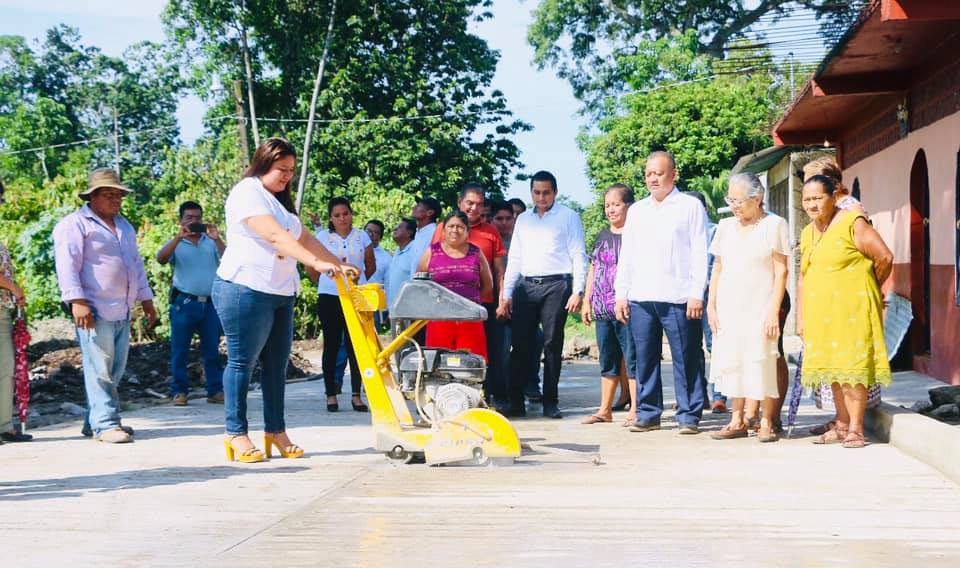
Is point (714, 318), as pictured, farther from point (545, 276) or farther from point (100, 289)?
point (100, 289)

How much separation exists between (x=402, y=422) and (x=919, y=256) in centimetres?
833

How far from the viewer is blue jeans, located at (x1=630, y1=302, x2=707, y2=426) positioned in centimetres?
895

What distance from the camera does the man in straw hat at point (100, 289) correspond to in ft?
28.6

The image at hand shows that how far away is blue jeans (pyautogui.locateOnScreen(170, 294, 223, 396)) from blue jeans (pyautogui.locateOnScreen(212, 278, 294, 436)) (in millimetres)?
3774

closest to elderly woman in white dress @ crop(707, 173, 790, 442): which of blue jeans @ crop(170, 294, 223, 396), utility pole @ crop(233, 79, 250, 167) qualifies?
blue jeans @ crop(170, 294, 223, 396)

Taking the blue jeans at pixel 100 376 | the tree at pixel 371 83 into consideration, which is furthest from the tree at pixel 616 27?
the blue jeans at pixel 100 376

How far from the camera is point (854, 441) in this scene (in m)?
8.03

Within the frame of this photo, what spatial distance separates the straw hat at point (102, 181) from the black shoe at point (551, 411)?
3.81 meters

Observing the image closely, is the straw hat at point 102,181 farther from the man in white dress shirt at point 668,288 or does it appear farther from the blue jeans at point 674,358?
the blue jeans at point 674,358

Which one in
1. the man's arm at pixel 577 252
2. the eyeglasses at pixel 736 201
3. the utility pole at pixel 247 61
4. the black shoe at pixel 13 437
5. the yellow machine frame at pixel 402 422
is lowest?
the black shoe at pixel 13 437

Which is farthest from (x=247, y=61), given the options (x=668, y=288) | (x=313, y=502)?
(x=313, y=502)

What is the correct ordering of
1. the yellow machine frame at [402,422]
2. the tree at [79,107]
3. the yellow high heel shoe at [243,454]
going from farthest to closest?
the tree at [79,107] → the yellow high heel shoe at [243,454] → the yellow machine frame at [402,422]

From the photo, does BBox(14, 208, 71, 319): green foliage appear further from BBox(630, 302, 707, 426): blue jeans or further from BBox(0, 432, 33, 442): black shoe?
BBox(630, 302, 707, 426): blue jeans

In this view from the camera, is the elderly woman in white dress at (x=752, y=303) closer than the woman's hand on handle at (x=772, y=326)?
No
